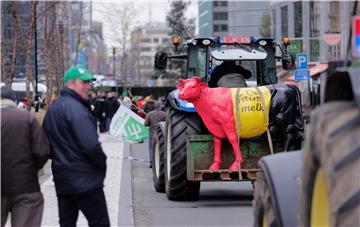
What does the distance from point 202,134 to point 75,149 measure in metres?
5.81

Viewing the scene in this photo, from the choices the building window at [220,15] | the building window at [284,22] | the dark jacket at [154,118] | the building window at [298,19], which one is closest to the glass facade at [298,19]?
the building window at [298,19]

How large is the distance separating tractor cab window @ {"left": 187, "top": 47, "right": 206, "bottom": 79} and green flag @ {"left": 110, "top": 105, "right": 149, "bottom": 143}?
20.5 ft

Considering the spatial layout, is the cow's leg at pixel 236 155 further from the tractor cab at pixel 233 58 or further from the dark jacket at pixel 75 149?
the dark jacket at pixel 75 149

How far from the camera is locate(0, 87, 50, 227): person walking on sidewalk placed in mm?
6805

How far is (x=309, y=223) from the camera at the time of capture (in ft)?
14.5


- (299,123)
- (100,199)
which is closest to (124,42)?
(299,123)

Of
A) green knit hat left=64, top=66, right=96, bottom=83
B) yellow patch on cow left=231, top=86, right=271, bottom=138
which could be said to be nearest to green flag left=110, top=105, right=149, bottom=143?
yellow patch on cow left=231, top=86, right=271, bottom=138

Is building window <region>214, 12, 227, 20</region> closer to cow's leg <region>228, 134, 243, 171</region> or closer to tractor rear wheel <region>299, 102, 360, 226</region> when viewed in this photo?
cow's leg <region>228, 134, 243, 171</region>

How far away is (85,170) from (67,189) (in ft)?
0.74

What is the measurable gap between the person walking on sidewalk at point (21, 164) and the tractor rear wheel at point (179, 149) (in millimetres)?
5694

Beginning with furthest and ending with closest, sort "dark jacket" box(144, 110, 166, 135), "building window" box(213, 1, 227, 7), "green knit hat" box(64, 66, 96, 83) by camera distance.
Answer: "building window" box(213, 1, 227, 7) < "dark jacket" box(144, 110, 166, 135) < "green knit hat" box(64, 66, 96, 83)

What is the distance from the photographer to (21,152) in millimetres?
6840

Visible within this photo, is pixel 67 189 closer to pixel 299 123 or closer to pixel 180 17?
pixel 299 123

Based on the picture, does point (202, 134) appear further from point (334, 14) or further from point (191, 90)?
point (334, 14)
